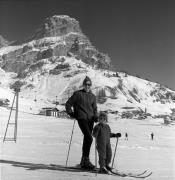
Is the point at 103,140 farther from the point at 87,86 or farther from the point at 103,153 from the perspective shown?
the point at 87,86

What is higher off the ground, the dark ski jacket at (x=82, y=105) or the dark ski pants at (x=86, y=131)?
the dark ski jacket at (x=82, y=105)

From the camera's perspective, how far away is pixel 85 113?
779cm

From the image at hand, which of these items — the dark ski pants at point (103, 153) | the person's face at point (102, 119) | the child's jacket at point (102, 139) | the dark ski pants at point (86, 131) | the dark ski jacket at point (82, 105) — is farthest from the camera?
the dark ski jacket at point (82, 105)

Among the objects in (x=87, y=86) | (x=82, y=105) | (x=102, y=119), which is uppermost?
(x=87, y=86)

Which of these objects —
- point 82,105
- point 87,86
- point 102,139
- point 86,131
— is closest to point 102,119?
point 102,139

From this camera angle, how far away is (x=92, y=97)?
8.00m

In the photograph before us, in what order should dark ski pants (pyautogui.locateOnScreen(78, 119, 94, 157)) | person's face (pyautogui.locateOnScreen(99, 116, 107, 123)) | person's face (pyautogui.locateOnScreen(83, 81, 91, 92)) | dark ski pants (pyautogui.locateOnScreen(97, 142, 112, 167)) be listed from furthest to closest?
person's face (pyautogui.locateOnScreen(83, 81, 91, 92)), dark ski pants (pyautogui.locateOnScreen(78, 119, 94, 157)), person's face (pyautogui.locateOnScreen(99, 116, 107, 123)), dark ski pants (pyautogui.locateOnScreen(97, 142, 112, 167))

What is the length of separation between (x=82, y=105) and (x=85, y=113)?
19cm

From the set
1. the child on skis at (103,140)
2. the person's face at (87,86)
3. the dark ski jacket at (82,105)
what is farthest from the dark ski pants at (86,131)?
the person's face at (87,86)

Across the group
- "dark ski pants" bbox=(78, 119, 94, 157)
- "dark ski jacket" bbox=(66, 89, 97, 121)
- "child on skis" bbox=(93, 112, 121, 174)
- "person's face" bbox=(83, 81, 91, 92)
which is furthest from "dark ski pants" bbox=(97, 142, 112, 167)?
"person's face" bbox=(83, 81, 91, 92)

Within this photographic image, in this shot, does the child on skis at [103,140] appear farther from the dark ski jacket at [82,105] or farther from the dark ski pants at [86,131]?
the dark ski jacket at [82,105]

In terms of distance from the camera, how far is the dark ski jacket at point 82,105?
7801mm

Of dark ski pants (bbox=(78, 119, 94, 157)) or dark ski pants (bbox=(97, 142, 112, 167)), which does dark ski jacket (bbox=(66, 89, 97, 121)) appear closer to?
dark ski pants (bbox=(78, 119, 94, 157))

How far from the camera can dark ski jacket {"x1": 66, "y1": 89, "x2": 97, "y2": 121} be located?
7.80 metres
